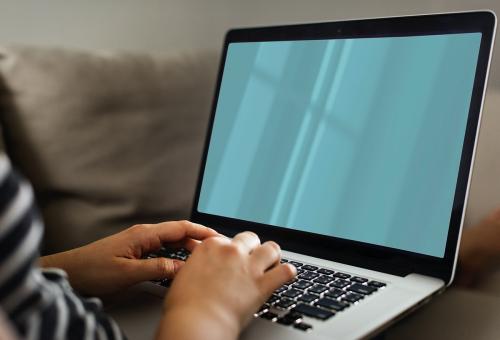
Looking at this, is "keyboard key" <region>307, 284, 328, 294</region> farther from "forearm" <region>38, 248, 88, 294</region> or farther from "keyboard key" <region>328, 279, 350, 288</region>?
"forearm" <region>38, 248, 88, 294</region>

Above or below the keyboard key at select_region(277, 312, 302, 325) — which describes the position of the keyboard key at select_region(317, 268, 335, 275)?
above

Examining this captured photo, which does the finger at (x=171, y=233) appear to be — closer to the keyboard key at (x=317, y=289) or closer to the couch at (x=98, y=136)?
the keyboard key at (x=317, y=289)

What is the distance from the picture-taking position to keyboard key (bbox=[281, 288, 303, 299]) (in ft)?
1.75

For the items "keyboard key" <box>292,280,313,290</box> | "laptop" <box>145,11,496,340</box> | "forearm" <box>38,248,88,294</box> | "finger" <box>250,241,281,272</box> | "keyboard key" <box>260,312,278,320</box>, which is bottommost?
"forearm" <box>38,248,88,294</box>

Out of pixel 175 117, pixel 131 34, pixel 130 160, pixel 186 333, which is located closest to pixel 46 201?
pixel 130 160

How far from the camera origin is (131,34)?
3.67ft

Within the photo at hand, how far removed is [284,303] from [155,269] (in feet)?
0.47

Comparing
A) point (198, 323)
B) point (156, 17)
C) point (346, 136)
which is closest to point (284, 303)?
point (198, 323)

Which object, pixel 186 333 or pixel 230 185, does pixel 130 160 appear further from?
pixel 186 333

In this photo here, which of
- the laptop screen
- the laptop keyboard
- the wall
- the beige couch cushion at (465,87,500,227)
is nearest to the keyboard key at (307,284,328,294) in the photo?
the laptop keyboard

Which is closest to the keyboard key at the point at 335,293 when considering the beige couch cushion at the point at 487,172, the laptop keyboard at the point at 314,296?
the laptop keyboard at the point at 314,296

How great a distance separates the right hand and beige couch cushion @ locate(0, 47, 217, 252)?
Result: 1.36 ft

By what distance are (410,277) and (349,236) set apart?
3.6 inches

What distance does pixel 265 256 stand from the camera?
488 millimetres
